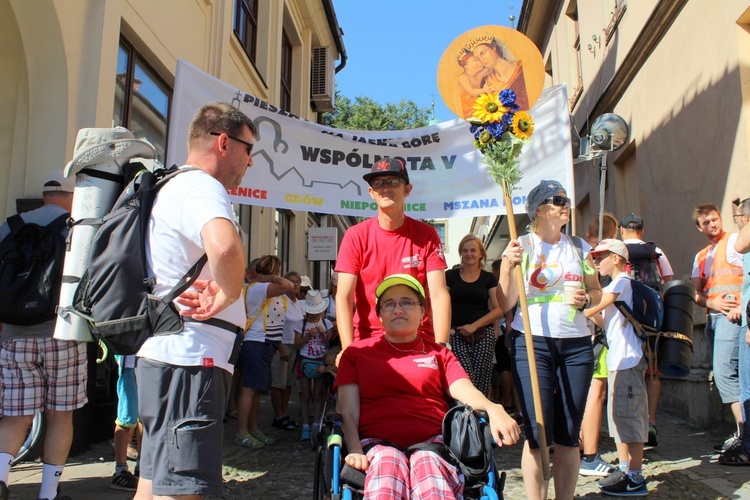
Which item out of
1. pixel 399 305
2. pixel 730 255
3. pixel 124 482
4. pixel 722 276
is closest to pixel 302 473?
pixel 124 482

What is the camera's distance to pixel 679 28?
8055 millimetres

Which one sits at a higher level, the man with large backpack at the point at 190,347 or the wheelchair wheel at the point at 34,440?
the man with large backpack at the point at 190,347

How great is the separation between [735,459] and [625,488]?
3.90 feet

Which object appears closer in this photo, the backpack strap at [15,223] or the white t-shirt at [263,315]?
the backpack strap at [15,223]

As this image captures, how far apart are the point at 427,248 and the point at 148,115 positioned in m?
5.36

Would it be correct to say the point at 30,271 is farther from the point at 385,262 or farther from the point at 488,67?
the point at 488,67

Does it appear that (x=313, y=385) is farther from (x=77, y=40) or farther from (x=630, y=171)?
(x=630, y=171)

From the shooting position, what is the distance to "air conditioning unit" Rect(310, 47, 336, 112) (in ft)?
59.0

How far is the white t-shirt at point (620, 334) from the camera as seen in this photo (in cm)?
462

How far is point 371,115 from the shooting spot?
3588cm

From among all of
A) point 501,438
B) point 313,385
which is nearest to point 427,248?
point 501,438

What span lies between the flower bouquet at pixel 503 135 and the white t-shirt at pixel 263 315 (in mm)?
3151

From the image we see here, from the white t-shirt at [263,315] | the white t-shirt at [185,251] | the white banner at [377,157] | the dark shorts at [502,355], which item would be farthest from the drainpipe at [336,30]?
the white t-shirt at [185,251]

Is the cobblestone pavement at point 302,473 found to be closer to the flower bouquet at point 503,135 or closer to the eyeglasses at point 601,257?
the eyeglasses at point 601,257
